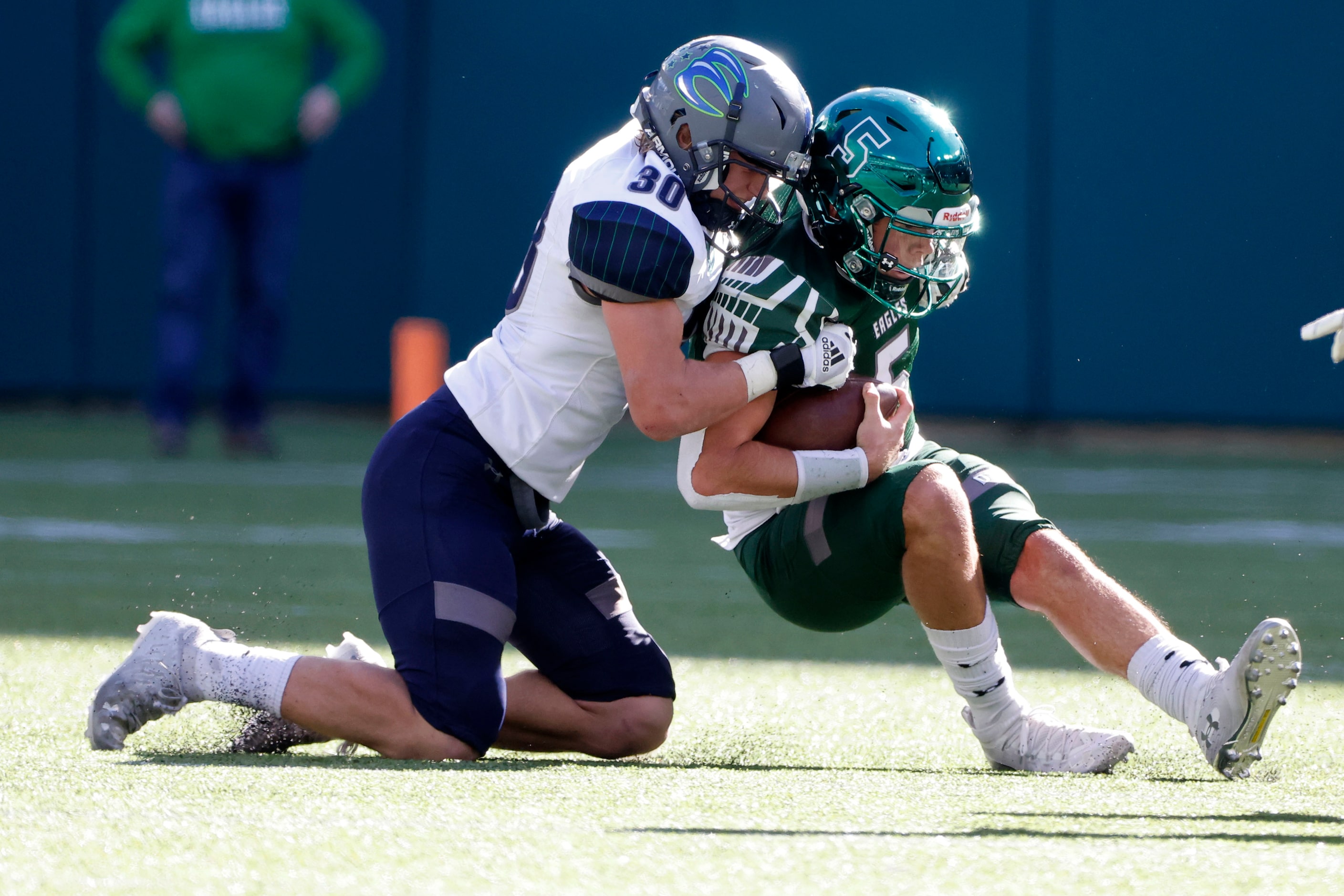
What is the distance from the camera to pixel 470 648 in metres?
2.90

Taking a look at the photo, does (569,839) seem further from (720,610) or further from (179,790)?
(720,610)

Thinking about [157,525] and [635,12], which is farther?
[635,12]

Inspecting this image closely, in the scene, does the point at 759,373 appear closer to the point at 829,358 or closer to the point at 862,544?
the point at 829,358

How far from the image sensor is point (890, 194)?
3.00 meters

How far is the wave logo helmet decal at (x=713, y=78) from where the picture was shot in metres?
2.96

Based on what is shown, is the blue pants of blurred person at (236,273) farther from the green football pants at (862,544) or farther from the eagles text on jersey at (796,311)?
the green football pants at (862,544)

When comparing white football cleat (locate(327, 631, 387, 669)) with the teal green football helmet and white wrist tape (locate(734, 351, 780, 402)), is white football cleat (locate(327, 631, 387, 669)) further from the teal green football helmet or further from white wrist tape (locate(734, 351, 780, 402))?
the teal green football helmet

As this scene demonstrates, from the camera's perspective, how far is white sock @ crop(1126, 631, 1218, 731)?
2736mm

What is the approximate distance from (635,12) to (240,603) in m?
6.39

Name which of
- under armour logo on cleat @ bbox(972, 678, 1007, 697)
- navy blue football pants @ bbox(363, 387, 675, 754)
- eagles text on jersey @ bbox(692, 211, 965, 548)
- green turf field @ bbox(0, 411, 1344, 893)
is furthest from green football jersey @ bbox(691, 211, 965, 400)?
green turf field @ bbox(0, 411, 1344, 893)

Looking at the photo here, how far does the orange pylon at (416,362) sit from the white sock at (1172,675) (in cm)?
699

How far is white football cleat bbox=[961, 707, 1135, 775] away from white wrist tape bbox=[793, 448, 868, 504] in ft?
1.53

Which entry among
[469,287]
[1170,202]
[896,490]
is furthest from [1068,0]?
[896,490]

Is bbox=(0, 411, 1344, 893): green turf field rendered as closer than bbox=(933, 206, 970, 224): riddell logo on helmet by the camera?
Yes
